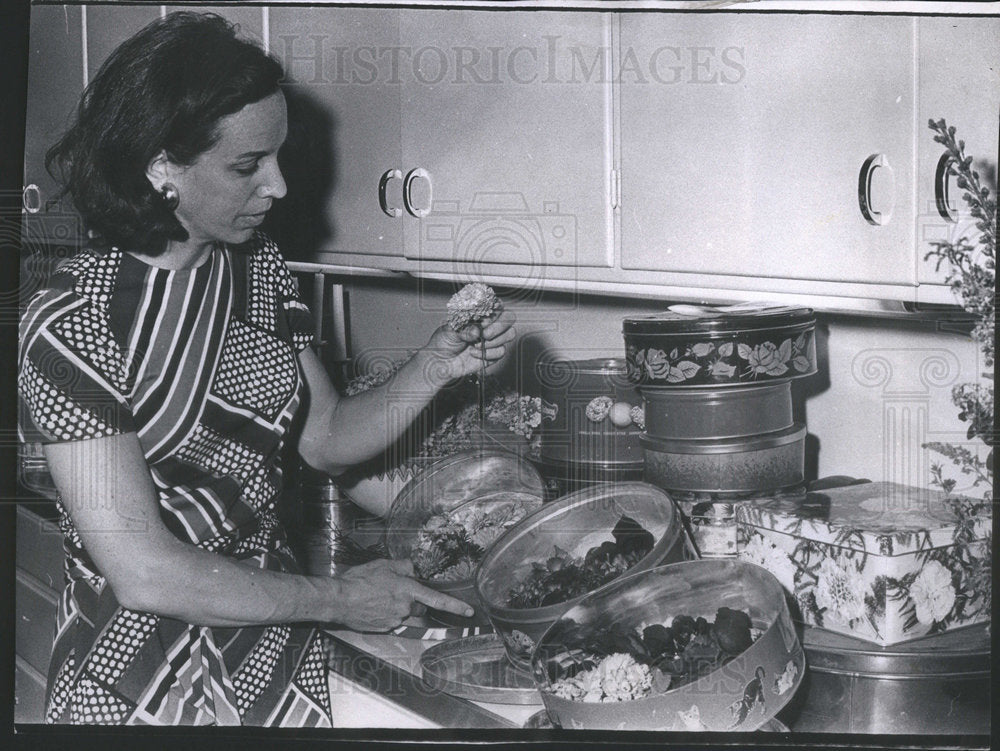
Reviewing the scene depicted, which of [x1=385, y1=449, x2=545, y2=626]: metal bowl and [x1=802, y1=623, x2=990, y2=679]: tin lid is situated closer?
[x1=802, y1=623, x2=990, y2=679]: tin lid

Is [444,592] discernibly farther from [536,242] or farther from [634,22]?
[634,22]

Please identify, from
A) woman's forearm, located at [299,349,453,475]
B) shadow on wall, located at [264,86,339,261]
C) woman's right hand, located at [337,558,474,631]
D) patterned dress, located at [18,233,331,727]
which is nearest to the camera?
patterned dress, located at [18,233,331,727]

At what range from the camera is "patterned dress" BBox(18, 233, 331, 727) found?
0.97 metres

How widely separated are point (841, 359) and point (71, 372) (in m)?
0.92

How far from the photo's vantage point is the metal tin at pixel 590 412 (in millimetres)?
1153

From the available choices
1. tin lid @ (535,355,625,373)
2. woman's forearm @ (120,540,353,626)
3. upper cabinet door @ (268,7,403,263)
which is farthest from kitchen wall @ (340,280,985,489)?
woman's forearm @ (120,540,353,626)

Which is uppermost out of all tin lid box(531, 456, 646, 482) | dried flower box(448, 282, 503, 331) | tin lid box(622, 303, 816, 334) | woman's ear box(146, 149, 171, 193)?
woman's ear box(146, 149, 171, 193)

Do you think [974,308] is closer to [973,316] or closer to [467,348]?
[973,316]

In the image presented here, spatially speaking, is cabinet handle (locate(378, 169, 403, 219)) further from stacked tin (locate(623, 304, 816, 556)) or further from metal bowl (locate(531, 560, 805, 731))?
metal bowl (locate(531, 560, 805, 731))

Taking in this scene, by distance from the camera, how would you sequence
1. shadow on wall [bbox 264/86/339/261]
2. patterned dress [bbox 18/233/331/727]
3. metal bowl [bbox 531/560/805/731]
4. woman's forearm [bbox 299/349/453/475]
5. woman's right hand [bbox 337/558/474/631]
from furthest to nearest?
shadow on wall [bbox 264/86/339/261] → woman's forearm [bbox 299/349/453/475] → woman's right hand [bbox 337/558/474/631] → patterned dress [bbox 18/233/331/727] → metal bowl [bbox 531/560/805/731]

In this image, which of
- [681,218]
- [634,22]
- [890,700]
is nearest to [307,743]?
[890,700]

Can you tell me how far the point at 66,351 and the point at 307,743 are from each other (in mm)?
508

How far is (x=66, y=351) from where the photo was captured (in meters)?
0.95

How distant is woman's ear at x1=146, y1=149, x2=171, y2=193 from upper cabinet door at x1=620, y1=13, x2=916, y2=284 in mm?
531
